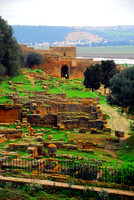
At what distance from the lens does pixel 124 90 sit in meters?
21.3

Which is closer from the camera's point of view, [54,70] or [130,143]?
[130,143]

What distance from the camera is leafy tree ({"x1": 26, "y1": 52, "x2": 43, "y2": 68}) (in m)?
50.4

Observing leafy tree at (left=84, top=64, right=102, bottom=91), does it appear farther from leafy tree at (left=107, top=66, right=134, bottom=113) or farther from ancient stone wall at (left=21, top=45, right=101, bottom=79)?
leafy tree at (left=107, top=66, right=134, bottom=113)

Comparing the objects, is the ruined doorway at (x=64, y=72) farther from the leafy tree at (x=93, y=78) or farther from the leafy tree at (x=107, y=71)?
the leafy tree at (x=93, y=78)

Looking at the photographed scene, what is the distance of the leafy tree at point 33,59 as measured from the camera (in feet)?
165

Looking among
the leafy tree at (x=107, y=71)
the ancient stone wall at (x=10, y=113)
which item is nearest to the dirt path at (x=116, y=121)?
the ancient stone wall at (x=10, y=113)

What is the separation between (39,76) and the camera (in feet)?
137

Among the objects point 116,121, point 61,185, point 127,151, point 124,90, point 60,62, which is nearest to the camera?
point 61,185

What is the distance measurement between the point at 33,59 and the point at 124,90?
3044 cm

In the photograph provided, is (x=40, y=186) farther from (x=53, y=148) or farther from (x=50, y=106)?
(x=50, y=106)

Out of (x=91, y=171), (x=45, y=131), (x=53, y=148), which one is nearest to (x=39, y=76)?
(x=45, y=131)

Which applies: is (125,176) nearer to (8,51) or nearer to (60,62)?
(8,51)

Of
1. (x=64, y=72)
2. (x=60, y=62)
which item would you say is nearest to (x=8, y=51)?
(x=60, y=62)

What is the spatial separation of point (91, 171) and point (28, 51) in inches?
1679
